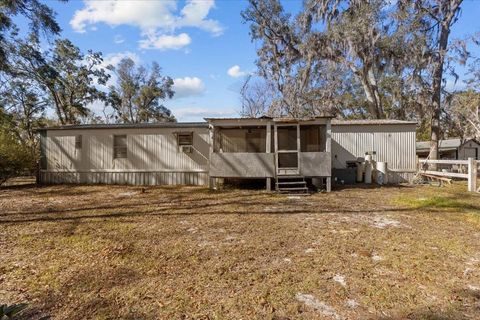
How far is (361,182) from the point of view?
43.4ft

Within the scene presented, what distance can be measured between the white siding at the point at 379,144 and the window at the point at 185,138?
6436mm

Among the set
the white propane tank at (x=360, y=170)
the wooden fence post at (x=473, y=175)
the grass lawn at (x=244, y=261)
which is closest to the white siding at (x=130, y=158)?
the grass lawn at (x=244, y=261)

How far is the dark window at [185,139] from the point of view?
42.2 ft

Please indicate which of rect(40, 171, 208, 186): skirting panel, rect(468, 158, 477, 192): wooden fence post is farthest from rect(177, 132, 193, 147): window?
rect(468, 158, 477, 192): wooden fence post

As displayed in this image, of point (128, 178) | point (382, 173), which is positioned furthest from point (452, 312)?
point (128, 178)

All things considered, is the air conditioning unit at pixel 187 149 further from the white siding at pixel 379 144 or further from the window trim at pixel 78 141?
the white siding at pixel 379 144

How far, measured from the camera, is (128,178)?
13125 millimetres

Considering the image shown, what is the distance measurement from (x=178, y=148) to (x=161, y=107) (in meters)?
23.1

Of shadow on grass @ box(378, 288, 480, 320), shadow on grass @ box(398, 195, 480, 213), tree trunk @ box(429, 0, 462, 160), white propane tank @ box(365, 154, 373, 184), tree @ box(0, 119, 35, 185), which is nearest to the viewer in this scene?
shadow on grass @ box(378, 288, 480, 320)

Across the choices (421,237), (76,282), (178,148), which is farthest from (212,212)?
(178,148)

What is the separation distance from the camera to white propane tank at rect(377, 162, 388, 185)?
12.7 m

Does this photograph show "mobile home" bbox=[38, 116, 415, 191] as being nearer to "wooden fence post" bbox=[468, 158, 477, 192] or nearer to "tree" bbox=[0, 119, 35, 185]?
"tree" bbox=[0, 119, 35, 185]

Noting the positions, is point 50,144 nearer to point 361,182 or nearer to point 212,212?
point 212,212

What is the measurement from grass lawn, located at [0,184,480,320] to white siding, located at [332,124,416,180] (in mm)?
5228
